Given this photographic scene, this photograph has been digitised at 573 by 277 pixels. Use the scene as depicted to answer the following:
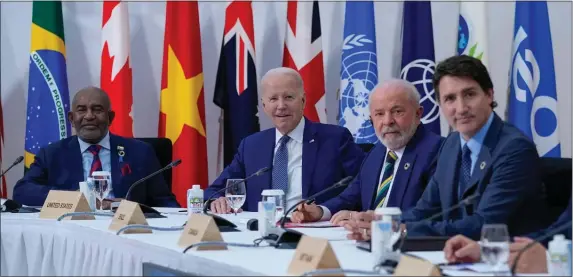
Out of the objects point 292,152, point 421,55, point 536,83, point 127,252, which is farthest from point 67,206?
point 536,83

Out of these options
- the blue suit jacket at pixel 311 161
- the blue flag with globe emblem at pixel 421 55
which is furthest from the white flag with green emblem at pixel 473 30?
the blue suit jacket at pixel 311 161

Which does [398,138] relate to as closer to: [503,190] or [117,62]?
[503,190]

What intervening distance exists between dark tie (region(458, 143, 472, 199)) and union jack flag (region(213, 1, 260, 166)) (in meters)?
3.26

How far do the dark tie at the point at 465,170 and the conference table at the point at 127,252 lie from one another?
1.44 ft

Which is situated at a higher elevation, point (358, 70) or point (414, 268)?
point (358, 70)

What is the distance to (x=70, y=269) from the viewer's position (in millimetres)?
3512

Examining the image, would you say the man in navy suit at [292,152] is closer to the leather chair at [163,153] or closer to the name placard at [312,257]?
the leather chair at [163,153]

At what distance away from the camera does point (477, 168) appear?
10.4ft

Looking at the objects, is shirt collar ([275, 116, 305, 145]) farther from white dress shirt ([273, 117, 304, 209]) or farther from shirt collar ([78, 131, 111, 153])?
shirt collar ([78, 131, 111, 153])

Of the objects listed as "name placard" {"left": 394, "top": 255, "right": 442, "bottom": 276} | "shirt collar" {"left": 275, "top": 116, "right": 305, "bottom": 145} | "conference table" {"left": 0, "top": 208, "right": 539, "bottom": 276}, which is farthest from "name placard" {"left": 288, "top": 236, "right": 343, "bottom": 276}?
"shirt collar" {"left": 275, "top": 116, "right": 305, "bottom": 145}

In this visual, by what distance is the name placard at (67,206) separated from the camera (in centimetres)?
399

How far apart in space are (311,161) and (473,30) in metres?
2.08

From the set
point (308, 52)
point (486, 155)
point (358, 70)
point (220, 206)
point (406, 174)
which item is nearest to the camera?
point (486, 155)

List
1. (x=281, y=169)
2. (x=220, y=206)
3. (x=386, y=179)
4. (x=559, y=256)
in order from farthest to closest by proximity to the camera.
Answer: (x=281, y=169) < (x=220, y=206) < (x=386, y=179) < (x=559, y=256)
